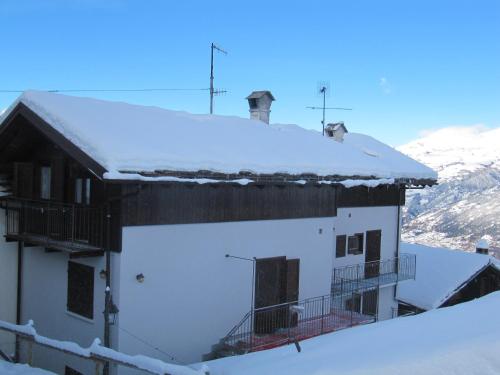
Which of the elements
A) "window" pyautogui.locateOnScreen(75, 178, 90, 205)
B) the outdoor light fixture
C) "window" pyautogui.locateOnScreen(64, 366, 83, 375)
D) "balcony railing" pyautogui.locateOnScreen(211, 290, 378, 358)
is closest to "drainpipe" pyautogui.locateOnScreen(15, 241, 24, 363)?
"window" pyautogui.locateOnScreen(64, 366, 83, 375)

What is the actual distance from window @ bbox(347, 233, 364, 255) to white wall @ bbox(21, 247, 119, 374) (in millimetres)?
9906

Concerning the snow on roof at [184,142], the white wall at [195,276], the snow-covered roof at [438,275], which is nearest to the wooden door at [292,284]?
the white wall at [195,276]

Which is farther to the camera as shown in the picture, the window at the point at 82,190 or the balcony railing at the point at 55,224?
the window at the point at 82,190

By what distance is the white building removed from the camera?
1095 centimetres

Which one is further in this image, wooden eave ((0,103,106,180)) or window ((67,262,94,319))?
window ((67,262,94,319))

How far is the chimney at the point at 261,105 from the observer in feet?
63.4

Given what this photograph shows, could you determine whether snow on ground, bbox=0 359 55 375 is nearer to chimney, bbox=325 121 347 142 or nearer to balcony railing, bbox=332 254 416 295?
balcony railing, bbox=332 254 416 295

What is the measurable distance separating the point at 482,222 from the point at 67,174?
109 m

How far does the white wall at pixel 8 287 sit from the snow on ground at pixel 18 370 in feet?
16.3

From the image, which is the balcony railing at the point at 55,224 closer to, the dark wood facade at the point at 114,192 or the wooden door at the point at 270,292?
the dark wood facade at the point at 114,192

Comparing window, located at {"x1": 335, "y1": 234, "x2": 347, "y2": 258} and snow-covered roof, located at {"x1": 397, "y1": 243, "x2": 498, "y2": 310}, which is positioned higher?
window, located at {"x1": 335, "y1": 234, "x2": 347, "y2": 258}

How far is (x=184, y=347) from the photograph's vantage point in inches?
474

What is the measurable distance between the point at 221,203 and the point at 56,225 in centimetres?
391

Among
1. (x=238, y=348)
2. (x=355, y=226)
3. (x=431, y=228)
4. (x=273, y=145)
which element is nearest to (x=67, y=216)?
(x=238, y=348)
